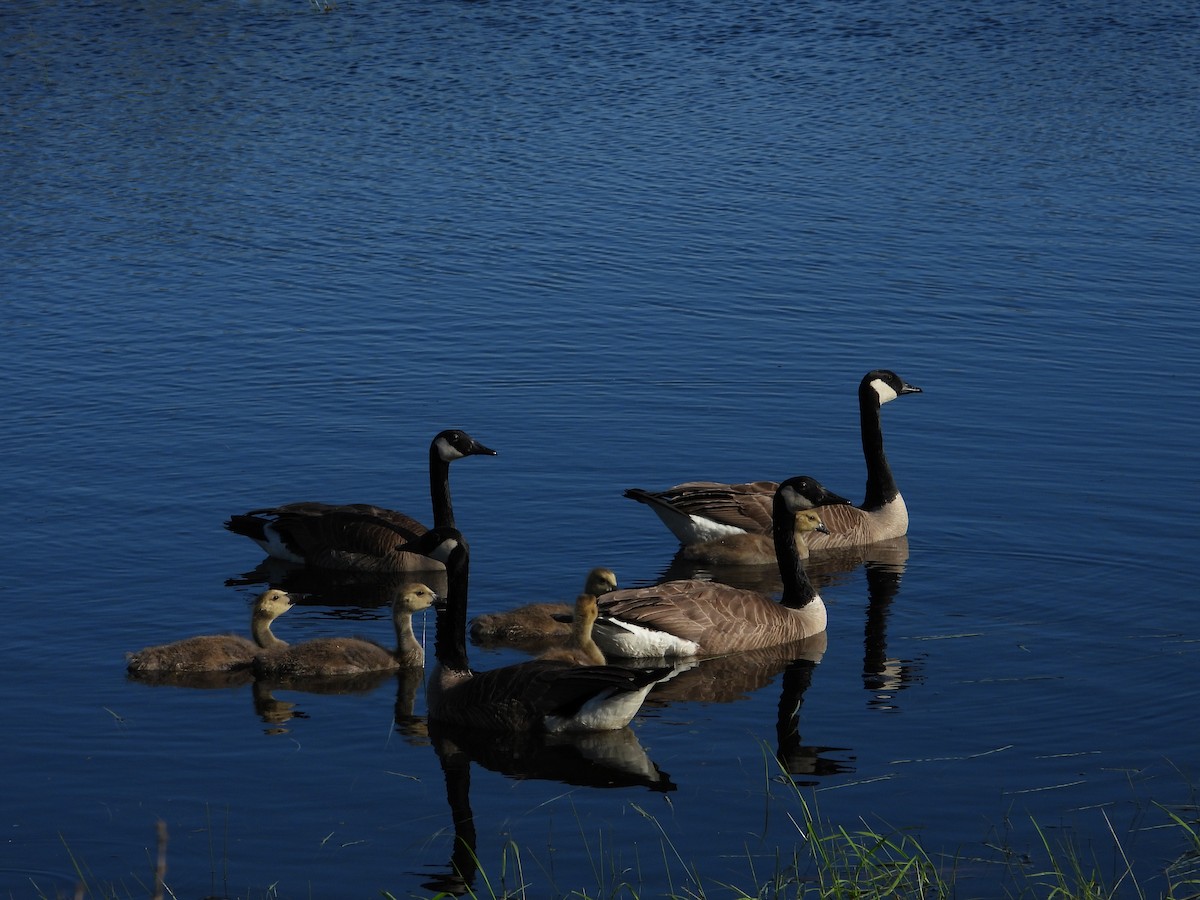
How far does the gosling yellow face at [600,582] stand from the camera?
43.0 feet

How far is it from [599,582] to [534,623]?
0.57 meters

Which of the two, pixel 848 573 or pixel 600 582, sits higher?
pixel 600 582

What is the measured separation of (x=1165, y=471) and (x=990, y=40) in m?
21.4

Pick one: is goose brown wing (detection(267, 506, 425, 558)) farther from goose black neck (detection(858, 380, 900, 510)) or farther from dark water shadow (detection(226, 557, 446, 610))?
goose black neck (detection(858, 380, 900, 510))

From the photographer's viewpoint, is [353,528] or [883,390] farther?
[883,390]

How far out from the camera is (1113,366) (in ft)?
63.5

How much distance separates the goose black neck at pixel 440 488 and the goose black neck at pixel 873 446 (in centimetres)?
373

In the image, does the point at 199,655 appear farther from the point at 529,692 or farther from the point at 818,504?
the point at 818,504

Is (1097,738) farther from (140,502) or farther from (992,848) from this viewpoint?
(140,502)

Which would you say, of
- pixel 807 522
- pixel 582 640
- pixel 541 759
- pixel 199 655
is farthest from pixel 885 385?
pixel 199 655

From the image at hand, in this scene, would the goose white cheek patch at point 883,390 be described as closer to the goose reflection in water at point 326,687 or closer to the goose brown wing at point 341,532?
the goose brown wing at point 341,532

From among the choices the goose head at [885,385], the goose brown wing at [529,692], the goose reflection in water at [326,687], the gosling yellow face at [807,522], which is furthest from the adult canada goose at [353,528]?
the goose head at [885,385]

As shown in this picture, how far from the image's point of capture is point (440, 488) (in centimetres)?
1534

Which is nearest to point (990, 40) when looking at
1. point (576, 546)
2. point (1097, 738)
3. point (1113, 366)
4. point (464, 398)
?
point (1113, 366)
